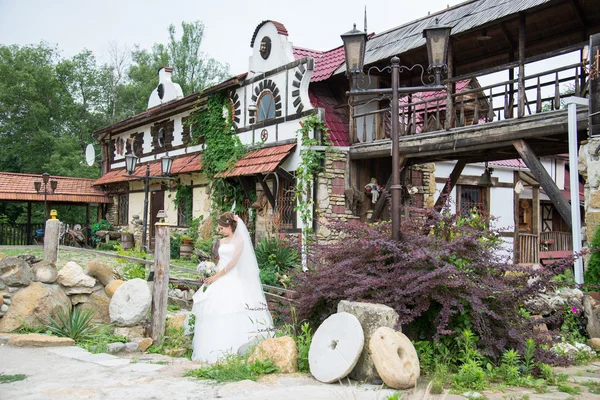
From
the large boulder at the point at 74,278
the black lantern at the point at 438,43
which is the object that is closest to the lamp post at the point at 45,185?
the large boulder at the point at 74,278

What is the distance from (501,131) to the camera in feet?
31.4

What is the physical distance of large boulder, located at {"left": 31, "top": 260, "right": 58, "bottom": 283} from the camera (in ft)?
25.1

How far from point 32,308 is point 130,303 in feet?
4.14

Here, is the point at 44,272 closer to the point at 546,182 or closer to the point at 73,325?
the point at 73,325

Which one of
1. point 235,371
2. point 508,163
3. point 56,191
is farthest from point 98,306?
point 56,191

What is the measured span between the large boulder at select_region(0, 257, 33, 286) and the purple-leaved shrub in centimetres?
382

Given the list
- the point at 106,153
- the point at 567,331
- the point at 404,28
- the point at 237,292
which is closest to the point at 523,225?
the point at 404,28

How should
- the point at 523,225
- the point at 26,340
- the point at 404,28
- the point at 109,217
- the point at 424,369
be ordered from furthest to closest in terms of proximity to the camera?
the point at 109,217, the point at 523,225, the point at 404,28, the point at 26,340, the point at 424,369

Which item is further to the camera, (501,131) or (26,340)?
(501,131)

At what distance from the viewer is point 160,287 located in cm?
735

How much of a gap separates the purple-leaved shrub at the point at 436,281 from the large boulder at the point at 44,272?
3.62 m

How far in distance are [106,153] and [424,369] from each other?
21382 mm

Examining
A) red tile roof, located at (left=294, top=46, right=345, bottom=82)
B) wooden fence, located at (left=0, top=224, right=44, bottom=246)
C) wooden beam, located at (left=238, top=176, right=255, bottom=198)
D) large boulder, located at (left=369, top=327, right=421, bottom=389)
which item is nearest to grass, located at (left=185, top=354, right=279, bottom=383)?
large boulder, located at (left=369, top=327, right=421, bottom=389)

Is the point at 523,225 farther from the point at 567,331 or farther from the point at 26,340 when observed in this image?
the point at 26,340
